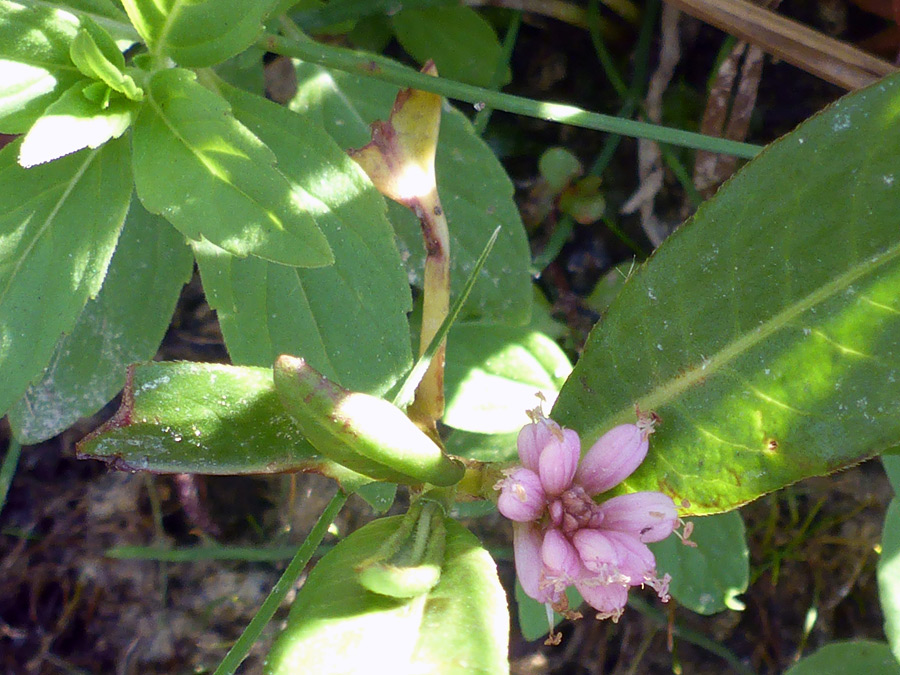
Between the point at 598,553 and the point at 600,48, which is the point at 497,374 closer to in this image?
the point at 598,553

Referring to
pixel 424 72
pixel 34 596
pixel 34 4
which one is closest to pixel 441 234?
pixel 424 72

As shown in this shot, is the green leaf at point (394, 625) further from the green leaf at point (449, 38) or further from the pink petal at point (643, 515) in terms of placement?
the green leaf at point (449, 38)

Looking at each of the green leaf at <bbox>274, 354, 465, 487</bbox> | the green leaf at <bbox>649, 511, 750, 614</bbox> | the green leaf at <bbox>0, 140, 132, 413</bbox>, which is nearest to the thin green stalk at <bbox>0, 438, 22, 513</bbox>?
the green leaf at <bbox>0, 140, 132, 413</bbox>

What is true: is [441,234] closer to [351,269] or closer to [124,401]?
[351,269]

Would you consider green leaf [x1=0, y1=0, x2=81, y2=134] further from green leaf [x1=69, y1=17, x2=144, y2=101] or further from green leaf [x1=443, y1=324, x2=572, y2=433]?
green leaf [x1=443, y1=324, x2=572, y2=433]

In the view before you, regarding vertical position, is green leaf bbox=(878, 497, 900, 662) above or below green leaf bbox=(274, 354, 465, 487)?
below
